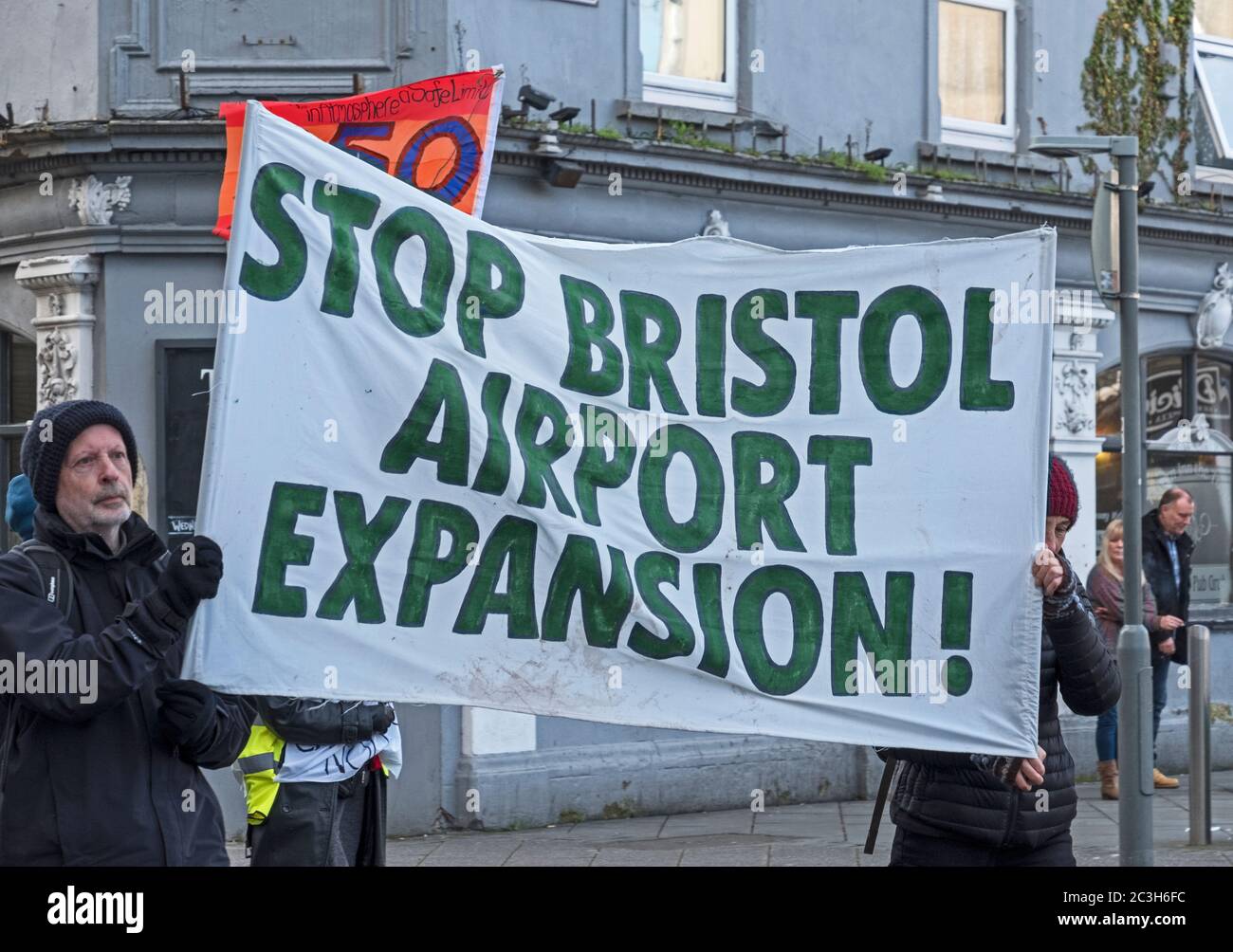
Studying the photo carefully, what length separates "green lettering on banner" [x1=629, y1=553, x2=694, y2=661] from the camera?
4.90 metres

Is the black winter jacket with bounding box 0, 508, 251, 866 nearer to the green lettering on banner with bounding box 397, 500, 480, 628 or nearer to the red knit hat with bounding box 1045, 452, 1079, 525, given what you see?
the green lettering on banner with bounding box 397, 500, 480, 628

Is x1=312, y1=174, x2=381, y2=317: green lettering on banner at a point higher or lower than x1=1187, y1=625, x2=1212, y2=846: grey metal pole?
higher

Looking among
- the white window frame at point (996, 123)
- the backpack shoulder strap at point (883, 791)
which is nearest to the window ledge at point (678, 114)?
the white window frame at point (996, 123)

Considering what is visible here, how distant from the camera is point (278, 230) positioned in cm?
468

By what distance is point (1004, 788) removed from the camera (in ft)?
16.6

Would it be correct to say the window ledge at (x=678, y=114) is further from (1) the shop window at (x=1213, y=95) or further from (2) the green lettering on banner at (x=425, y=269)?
(2) the green lettering on banner at (x=425, y=269)

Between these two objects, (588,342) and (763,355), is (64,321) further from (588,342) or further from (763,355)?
(763,355)

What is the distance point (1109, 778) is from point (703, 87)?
5.75 m

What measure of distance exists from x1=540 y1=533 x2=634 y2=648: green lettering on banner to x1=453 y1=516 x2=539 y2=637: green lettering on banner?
63 millimetres

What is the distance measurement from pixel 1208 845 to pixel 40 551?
326 inches

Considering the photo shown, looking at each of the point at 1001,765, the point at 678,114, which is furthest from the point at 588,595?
the point at 678,114

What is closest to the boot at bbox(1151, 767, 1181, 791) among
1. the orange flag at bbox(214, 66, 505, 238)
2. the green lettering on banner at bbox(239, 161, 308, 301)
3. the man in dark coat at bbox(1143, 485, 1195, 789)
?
the man in dark coat at bbox(1143, 485, 1195, 789)
